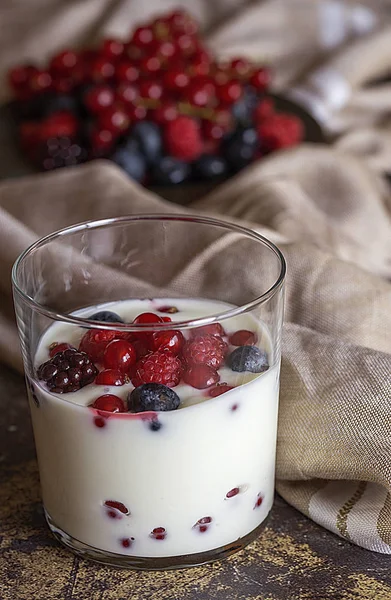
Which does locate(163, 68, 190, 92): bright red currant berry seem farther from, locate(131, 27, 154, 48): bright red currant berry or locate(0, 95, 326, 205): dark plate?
locate(0, 95, 326, 205): dark plate

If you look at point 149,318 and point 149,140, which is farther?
point 149,140

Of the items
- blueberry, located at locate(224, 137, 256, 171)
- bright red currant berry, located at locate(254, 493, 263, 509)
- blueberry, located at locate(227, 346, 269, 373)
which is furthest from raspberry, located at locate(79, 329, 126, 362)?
blueberry, located at locate(224, 137, 256, 171)

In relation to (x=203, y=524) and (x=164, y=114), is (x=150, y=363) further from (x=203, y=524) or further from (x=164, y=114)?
(x=164, y=114)

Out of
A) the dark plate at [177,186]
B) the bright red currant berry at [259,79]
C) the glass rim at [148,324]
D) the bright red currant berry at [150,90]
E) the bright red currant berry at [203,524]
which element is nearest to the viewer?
the glass rim at [148,324]

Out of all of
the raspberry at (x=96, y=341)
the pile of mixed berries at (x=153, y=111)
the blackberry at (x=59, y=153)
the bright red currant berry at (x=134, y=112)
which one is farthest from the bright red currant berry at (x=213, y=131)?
the raspberry at (x=96, y=341)

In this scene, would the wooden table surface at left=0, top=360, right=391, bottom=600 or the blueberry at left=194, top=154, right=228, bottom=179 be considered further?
the blueberry at left=194, top=154, right=228, bottom=179

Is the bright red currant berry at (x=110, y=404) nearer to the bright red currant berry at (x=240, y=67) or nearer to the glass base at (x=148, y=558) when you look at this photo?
the glass base at (x=148, y=558)

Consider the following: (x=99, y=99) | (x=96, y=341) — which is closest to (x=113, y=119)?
(x=99, y=99)
